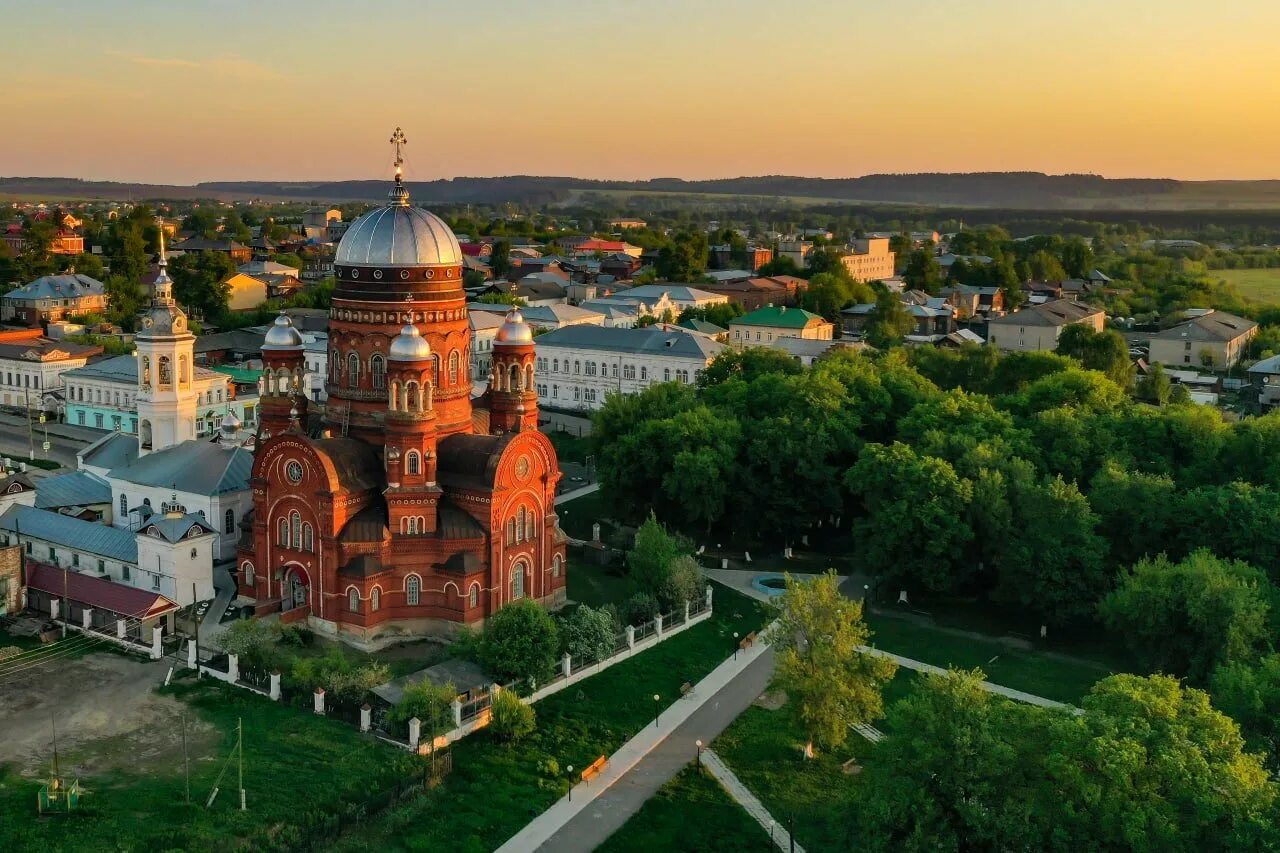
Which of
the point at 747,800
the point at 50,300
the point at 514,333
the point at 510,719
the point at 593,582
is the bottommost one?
the point at 747,800

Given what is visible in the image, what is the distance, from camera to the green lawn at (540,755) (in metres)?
27.7

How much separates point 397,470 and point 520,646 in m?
7.60

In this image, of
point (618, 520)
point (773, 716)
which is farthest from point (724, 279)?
point (773, 716)

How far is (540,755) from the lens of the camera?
31438 mm

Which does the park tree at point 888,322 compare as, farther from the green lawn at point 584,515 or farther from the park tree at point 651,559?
the park tree at point 651,559

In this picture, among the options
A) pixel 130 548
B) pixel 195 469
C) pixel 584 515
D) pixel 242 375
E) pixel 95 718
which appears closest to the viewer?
pixel 95 718

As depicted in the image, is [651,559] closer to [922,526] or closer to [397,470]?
[397,470]

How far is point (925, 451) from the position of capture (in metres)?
46.1

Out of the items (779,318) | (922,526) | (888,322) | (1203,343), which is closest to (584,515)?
(922,526)

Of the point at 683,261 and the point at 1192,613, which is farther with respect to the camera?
the point at 683,261

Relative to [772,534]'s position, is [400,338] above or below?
above

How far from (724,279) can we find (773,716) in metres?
98.1

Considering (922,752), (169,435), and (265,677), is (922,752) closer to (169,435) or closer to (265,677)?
(265,677)

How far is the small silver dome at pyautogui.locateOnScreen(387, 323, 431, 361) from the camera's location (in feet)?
126
